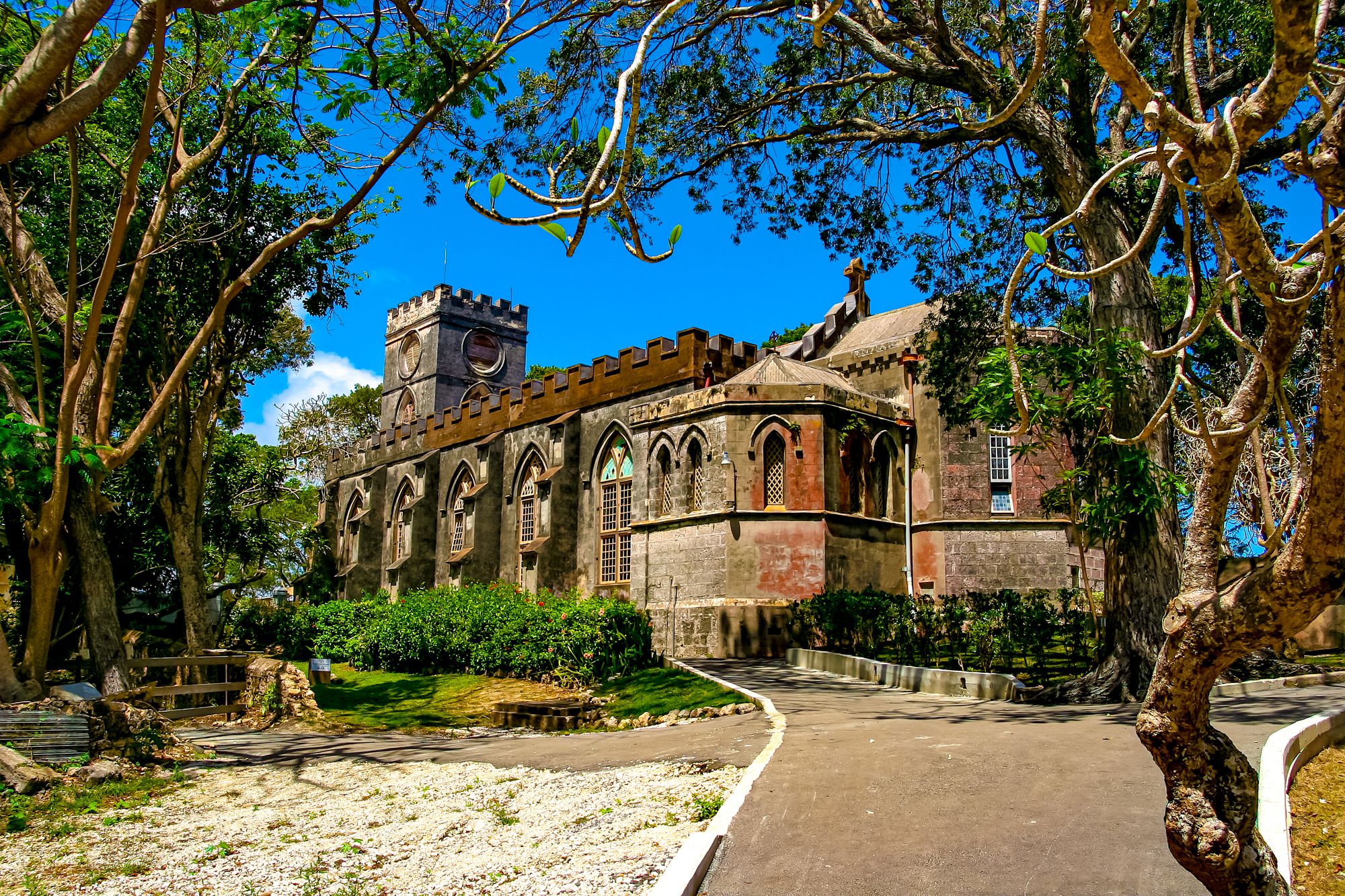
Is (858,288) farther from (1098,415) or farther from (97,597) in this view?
(97,597)

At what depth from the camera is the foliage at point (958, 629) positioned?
48.3ft

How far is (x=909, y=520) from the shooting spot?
24328 mm

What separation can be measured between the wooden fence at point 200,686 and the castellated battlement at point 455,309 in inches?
1738

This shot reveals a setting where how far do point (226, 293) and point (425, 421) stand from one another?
97.2 feet

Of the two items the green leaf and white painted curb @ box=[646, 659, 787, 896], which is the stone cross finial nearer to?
white painted curb @ box=[646, 659, 787, 896]

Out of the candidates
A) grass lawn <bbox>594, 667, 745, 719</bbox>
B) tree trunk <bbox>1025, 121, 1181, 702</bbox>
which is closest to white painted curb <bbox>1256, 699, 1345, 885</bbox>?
tree trunk <bbox>1025, 121, 1181, 702</bbox>

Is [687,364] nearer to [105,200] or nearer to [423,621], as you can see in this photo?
[423,621]

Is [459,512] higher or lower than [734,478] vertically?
higher

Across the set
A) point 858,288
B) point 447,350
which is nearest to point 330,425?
point 447,350

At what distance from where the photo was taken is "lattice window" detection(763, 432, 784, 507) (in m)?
22.2

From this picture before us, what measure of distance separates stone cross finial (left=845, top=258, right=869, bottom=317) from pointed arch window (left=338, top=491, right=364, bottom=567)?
75.4ft

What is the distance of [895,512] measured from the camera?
2445 cm

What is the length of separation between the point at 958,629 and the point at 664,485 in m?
9.24

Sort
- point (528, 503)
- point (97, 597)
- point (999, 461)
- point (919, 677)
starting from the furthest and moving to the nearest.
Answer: point (528, 503) → point (999, 461) → point (919, 677) → point (97, 597)
